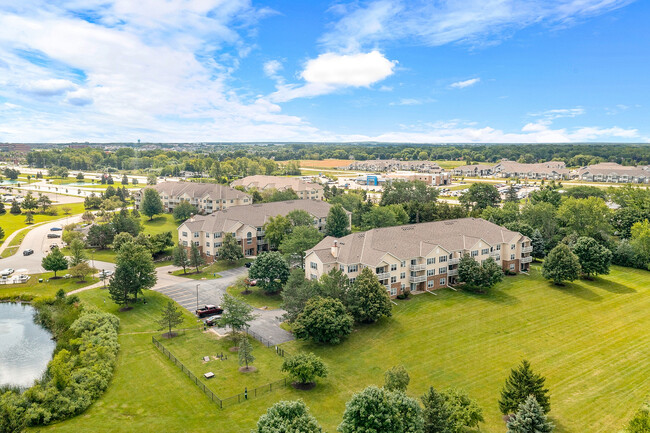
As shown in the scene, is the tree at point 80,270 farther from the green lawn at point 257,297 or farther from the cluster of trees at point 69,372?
the green lawn at point 257,297

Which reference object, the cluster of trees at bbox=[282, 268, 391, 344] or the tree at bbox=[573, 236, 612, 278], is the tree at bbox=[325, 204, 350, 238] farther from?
the tree at bbox=[573, 236, 612, 278]

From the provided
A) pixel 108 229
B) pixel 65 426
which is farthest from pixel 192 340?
pixel 108 229

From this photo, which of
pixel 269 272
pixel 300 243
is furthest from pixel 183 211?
pixel 269 272

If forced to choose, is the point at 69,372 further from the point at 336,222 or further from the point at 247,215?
the point at 336,222

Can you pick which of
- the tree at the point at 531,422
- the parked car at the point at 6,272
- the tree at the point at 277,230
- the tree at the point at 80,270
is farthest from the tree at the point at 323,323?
the parked car at the point at 6,272

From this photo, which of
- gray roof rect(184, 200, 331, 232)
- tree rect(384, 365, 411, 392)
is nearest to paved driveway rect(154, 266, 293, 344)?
gray roof rect(184, 200, 331, 232)

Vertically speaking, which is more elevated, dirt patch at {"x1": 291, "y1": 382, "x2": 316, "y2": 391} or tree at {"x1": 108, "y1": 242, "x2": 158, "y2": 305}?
tree at {"x1": 108, "y1": 242, "x2": 158, "y2": 305}

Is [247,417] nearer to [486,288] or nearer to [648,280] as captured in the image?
[486,288]

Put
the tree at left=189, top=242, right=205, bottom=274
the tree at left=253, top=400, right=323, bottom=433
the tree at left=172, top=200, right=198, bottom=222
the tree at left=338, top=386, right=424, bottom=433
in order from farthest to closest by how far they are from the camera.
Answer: the tree at left=172, top=200, right=198, bottom=222 → the tree at left=189, top=242, right=205, bottom=274 → the tree at left=338, top=386, right=424, bottom=433 → the tree at left=253, top=400, right=323, bottom=433
